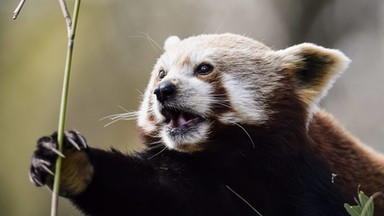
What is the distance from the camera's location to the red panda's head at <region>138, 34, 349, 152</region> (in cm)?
500

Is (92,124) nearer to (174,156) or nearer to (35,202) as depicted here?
(35,202)

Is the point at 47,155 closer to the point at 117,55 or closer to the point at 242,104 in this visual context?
the point at 242,104

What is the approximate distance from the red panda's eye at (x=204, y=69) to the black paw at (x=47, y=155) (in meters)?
1.07

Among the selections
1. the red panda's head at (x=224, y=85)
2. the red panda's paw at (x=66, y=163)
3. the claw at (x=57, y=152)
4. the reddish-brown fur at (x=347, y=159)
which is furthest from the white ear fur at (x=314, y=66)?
the claw at (x=57, y=152)

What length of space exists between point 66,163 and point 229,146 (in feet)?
3.40

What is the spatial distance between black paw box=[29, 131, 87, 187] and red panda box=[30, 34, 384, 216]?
12.8 inches

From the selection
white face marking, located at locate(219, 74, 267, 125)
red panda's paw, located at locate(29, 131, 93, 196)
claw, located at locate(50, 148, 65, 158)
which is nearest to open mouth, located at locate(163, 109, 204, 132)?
white face marking, located at locate(219, 74, 267, 125)

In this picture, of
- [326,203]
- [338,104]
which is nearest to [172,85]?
[326,203]

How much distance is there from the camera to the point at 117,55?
1362 cm

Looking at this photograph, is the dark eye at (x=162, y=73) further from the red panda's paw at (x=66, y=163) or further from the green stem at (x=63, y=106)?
the green stem at (x=63, y=106)

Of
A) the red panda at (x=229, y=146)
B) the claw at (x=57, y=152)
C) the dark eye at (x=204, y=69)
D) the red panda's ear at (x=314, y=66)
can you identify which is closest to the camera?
the claw at (x=57, y=152)

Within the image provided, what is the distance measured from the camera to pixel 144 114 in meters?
5.33

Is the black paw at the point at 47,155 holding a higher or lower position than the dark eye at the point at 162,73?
lower

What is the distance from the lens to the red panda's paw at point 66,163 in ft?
14.1
